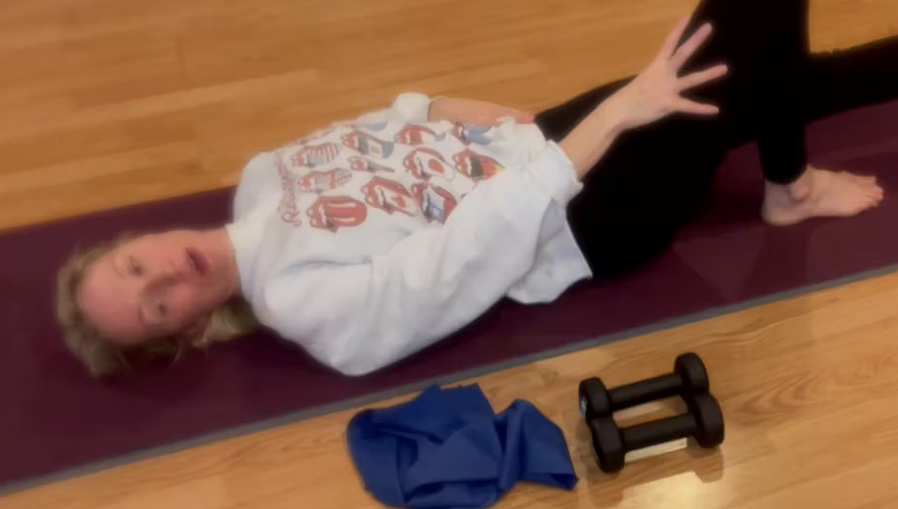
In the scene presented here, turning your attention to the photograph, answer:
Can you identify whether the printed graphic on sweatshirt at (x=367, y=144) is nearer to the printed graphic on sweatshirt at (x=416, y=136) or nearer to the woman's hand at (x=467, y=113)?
the printed graphic on sweatshirt at (x=416, y=136)

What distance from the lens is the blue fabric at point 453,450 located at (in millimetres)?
1322

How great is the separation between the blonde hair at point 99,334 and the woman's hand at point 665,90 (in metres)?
0.72

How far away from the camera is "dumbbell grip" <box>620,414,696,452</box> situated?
4.32 ft

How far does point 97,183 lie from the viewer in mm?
1965

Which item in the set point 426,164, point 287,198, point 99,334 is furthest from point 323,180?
point 99,334

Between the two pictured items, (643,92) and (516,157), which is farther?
(516,157)

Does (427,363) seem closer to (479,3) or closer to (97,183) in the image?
(97,183)

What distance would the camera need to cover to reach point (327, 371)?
60.0 inches

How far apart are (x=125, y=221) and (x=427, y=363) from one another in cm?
77

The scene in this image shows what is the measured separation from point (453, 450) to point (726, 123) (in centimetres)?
69

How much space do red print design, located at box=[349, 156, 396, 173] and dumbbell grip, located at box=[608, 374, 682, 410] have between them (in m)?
0.51

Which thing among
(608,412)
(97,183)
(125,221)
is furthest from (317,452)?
(97,183)

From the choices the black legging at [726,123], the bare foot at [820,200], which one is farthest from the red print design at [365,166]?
the bare foot at [820,200]

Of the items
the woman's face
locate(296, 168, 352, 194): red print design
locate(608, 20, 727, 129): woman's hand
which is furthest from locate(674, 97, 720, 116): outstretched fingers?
the woman's face
